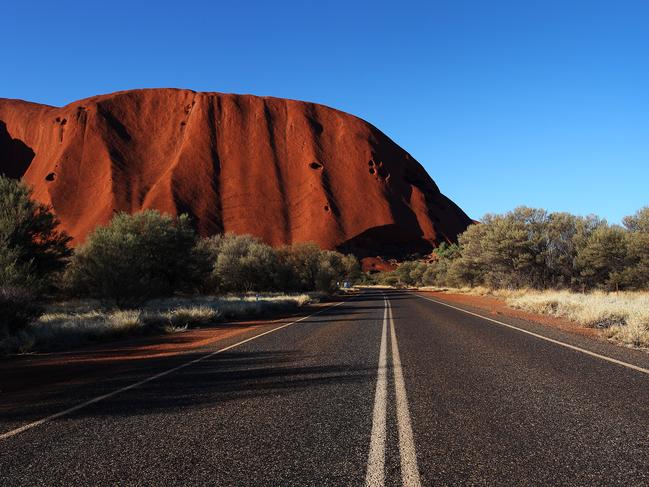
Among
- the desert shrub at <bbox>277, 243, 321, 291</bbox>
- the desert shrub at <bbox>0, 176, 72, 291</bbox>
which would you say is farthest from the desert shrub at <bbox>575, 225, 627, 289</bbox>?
the desert shrub at <bbox>0, 176, 72, 291</bbox>

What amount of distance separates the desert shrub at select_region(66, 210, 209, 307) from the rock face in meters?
57.2

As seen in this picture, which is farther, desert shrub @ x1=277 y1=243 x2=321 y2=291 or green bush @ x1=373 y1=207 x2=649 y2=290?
desert shrub @ x1=277 y1=243 x2=321 y2=291

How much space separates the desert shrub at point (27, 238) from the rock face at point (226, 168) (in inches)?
2629

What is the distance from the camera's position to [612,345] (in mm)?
9367

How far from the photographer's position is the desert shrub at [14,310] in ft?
37.9

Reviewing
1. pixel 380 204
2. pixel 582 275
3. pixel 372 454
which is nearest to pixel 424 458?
pixel 372 454

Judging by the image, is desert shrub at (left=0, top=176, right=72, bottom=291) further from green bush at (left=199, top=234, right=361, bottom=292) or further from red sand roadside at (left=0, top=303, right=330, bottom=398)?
green bush at (left=199, top=234, right=361, bottom=292)

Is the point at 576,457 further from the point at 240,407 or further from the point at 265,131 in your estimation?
the point at 265,131

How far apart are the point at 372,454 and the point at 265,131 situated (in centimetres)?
10840

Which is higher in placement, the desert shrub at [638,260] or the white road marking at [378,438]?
the desert shrub at [638,260]

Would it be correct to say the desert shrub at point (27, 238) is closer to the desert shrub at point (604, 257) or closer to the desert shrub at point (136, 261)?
the desert shrub at point (136, 261)

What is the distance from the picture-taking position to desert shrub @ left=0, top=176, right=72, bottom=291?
16.9m

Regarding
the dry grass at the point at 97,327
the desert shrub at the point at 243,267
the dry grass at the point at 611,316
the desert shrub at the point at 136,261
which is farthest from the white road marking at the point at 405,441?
the desert shrub at the point at 243,267

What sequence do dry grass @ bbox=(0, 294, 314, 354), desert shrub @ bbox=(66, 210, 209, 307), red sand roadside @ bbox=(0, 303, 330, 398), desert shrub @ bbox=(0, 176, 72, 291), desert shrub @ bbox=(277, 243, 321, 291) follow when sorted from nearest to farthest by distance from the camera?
red sand roadside @ bbox=(0, 303, 330, 398), dry grass @ bbox=(0, 294, 314, 354), desert shrub @ bbox=(0, 176, 72, 291), desert shrub @ bbox=(66, 210, 209, 307), desert shrub @ bbox=(277, 243, 321, 291)
